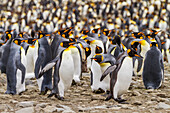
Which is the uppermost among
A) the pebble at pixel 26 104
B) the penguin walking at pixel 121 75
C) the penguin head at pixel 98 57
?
the penguin head at pixel 98 57

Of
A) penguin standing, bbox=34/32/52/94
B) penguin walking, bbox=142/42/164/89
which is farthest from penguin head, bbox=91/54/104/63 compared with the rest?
penguin walking, bbox=142/42/164/89

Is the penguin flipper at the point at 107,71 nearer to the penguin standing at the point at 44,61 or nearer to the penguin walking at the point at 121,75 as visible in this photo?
the penguin walking at the point at 121,75

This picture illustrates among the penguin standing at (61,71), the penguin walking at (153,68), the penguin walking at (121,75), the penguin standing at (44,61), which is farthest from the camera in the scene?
the penguin walking at (153,68)

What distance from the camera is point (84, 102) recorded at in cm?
510

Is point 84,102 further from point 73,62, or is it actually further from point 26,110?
point 73,62

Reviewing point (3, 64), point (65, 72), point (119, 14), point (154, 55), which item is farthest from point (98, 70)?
point (119, 14)

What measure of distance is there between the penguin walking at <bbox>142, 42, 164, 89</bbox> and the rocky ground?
168mm

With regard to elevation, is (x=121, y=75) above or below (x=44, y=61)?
below

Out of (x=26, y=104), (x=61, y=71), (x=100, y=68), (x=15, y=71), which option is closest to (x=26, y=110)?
(x=26, y=104)

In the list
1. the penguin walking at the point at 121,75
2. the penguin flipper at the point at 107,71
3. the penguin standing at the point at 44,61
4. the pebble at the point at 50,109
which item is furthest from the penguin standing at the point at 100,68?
the pebble at the point at 50,109

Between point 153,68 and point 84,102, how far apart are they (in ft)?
5.80

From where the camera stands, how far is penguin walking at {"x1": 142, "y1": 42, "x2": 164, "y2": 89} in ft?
19.6

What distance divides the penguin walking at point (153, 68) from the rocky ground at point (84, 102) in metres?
0.17

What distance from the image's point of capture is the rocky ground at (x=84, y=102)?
4.59 meters
